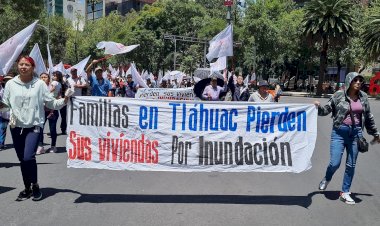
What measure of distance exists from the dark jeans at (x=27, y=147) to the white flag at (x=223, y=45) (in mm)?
Result: 6517

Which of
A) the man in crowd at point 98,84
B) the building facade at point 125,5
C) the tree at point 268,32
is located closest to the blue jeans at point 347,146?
the man in crowd at point 98,84

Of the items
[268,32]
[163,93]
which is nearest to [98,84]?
[163,93]

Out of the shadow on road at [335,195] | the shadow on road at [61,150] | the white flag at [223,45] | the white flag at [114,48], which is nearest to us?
the shadow on road at [335,195]

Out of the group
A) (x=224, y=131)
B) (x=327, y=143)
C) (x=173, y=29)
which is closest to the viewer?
(x=224, y=131)

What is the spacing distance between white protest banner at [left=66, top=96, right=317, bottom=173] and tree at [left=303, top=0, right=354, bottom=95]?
43.3 m

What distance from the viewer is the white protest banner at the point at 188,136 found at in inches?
240

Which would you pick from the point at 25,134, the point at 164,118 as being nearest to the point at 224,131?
the point at 164,118

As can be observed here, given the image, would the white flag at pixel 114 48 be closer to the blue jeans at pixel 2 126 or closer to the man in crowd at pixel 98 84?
the man in crowd at pixel 98 84

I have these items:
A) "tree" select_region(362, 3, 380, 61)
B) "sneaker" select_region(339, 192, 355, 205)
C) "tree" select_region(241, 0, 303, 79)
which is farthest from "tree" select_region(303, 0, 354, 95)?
"sneaker" select_region(339, 192, 355, 205)

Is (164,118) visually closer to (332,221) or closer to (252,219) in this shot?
(252,219)

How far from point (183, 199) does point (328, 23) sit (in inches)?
1760

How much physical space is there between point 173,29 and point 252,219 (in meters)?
54.2

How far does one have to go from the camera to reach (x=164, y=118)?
6.15 meters

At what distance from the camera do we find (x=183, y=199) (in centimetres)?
610
